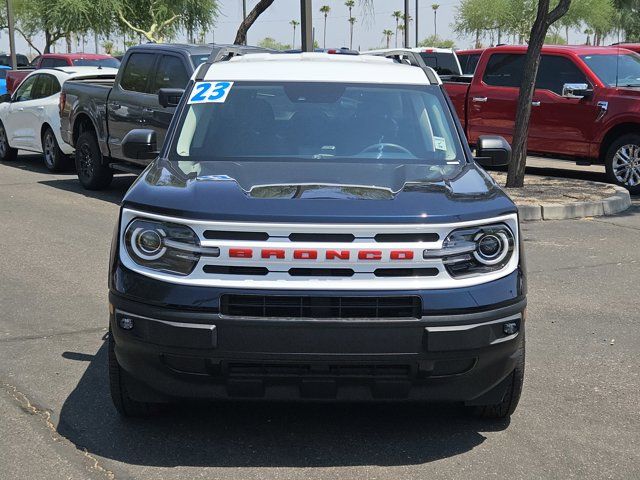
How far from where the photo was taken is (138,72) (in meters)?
12.7

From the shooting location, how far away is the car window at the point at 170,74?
1195 centimetres

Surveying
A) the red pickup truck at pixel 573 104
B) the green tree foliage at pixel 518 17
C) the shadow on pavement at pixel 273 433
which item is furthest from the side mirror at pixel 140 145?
the green tree foliage at pixel 518 17

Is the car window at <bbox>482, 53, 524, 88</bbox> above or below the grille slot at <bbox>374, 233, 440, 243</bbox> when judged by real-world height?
above

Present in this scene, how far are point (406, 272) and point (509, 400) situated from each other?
99cm

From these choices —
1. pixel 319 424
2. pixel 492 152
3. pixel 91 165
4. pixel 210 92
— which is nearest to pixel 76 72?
pixel 91 165

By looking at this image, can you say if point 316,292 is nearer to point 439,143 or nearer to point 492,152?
point 439,143

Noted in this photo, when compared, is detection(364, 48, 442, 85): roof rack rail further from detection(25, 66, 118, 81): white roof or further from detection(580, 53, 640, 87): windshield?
detection(25, 66, 118, 81): white roof

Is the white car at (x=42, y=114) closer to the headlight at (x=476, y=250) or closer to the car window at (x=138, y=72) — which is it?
the car window at (x=138, y=72)

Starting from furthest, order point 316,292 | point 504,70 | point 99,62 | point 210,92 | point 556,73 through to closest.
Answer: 1. point 99,62
2. point 504,70
3. point 556,73
4. point 210,92
5. point 316,292

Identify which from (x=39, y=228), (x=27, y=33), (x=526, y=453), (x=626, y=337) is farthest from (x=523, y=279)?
(x=27, y=33)

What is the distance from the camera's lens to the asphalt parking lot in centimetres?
Answer: 427

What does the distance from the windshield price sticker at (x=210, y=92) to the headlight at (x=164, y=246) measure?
1.56 meters

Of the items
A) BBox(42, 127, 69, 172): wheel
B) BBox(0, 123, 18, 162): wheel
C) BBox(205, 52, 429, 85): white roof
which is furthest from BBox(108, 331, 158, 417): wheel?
BBox(0, 123, 18, 162): wheel

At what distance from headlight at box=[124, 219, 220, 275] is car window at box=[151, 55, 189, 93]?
7796mm
